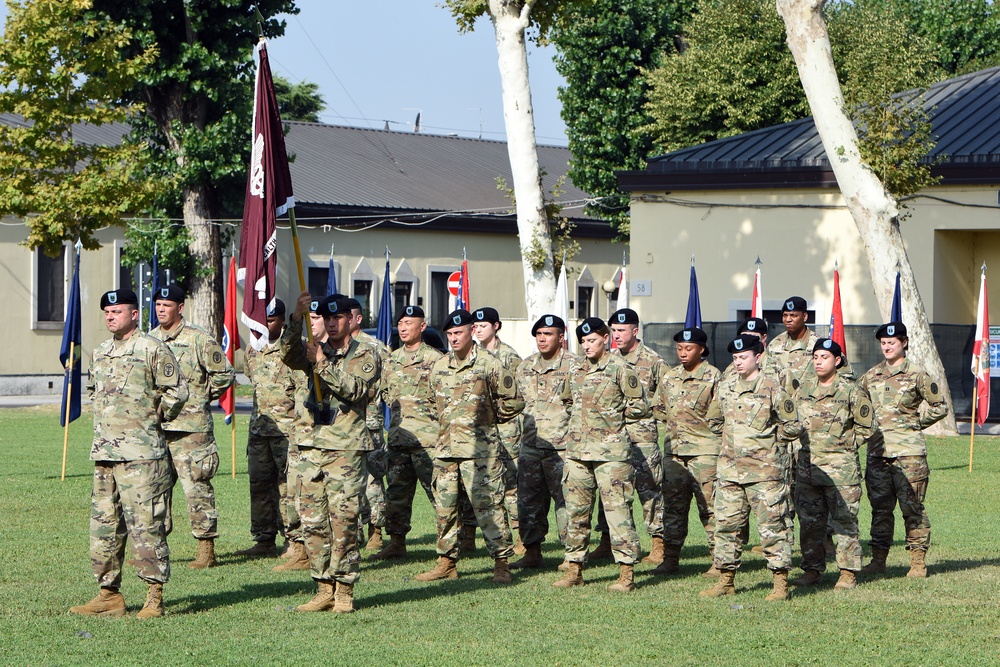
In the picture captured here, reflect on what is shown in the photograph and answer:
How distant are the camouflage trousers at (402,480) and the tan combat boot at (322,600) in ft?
7.39

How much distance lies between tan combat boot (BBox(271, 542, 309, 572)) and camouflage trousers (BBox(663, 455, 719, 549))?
9.75ft

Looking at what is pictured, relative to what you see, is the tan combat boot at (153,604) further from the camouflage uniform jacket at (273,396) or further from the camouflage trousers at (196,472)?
the camouflage uniform jacket at (273,396)

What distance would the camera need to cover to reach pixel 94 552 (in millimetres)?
9258

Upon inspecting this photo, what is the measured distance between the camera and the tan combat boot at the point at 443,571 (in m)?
10.9

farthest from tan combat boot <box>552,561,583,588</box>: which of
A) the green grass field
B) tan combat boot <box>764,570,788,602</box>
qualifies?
tan combat boot <box>764,570,788,602</box>

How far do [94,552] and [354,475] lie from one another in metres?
1.81

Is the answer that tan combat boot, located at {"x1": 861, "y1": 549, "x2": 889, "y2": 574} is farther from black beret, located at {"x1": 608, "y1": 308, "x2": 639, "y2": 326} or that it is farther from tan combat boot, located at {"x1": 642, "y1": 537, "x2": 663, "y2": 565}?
Answer: black beret, located at {"x1": 608, "y1": 308, "x2": 639, "y2": 326}

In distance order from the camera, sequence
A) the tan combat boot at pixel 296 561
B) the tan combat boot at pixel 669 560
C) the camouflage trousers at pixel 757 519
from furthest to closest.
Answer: the tan combat boot at pixel 669 560 < the tan combat boot at pixel 296 561 < the camouflage trousers at pixel 757 519

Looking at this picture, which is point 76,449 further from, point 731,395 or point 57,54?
point 731,395

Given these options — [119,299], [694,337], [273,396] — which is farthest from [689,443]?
[119,299]

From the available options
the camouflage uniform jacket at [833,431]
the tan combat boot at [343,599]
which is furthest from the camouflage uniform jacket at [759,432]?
the tan combat boot at [343,599]

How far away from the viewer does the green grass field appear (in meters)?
8.38

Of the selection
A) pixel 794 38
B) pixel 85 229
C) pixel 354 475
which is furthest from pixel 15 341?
pixel 354 475

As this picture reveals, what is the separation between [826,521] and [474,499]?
110 inches
